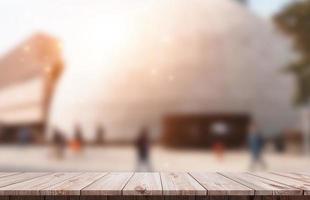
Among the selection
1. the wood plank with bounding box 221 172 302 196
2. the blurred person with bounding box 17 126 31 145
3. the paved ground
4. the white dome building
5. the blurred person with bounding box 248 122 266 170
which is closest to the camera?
the wood plank with bounding box 221 172 302 196

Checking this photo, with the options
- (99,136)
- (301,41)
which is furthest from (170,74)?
(301,41)

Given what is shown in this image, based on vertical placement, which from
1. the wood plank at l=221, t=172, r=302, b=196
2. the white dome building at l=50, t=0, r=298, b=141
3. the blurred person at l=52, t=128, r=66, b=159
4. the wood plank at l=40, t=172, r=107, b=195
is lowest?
the blurred person at l=52, t=128, r=66, b=159

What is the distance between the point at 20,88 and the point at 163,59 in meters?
1.91

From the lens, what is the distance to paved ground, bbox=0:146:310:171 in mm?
4320

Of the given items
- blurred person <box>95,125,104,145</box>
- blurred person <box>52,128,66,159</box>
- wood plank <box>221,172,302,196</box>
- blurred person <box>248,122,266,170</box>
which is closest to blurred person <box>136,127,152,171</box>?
blurred person <box>95,125,104,145</box>

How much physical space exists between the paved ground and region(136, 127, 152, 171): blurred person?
7 cm

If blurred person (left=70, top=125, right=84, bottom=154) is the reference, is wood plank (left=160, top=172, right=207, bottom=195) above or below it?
above

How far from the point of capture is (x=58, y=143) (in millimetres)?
4820

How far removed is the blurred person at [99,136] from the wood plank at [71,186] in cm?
381

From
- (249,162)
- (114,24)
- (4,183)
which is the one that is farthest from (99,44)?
(4,183)

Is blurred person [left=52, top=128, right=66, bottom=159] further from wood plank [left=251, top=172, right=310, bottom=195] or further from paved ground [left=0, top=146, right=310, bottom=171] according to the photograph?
wood plank [left=251, top=172, right=310, bottom=195]

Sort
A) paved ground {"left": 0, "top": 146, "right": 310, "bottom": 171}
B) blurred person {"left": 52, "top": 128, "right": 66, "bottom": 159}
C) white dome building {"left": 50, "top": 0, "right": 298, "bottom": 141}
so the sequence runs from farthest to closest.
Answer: white dome building {"left": 50, "top": 0, "right": 298, "bottom": 141} < blurred person {"left": 52, "top": 128, "right": 66, "bottom": 159} < paved ground {"left": 0, "top": 146, "right": 310, "bottom": 171}

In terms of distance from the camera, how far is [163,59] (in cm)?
523

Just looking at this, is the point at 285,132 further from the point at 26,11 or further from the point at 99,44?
the point at 26,11
